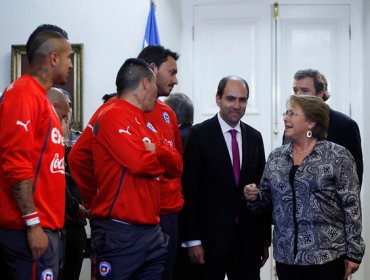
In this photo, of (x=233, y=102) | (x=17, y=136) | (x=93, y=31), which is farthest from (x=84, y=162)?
(x=93, y=31)

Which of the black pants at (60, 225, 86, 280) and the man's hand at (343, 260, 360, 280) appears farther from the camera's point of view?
the black pants at (60, 225, 86, 280)

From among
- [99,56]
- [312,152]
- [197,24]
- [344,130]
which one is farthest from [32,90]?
[197,24]

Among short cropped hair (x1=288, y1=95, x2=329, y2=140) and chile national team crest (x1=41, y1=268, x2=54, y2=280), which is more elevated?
short cropped hair (x1=288, y1=95, x2=329, y2=140)

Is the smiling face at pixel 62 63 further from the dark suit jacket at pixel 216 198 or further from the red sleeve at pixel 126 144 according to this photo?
the dark suit jacket at pixel 216 198

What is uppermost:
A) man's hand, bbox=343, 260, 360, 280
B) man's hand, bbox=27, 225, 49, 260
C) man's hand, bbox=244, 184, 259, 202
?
man's hand, bbox=244, 184, 259, 202

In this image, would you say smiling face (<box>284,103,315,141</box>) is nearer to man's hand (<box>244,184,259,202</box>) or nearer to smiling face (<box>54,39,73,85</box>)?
man's hand (<box>244,184,259,202</box>)

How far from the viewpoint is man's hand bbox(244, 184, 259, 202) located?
2.95 meters

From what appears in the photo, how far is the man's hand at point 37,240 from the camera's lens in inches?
81.3

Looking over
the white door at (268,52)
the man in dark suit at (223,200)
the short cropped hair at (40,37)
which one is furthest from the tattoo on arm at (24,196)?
the white door at (268,52)

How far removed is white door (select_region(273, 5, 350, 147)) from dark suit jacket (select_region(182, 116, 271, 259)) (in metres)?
2.48

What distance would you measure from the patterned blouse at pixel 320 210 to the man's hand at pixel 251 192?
15cm

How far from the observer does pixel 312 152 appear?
2822mm

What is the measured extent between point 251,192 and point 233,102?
20.1 inches

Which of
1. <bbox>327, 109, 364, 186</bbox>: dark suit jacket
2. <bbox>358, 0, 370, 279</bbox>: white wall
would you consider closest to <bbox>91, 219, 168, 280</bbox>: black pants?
<bbox>327, 109, 364, 186</bbox>: dark suit jacket
